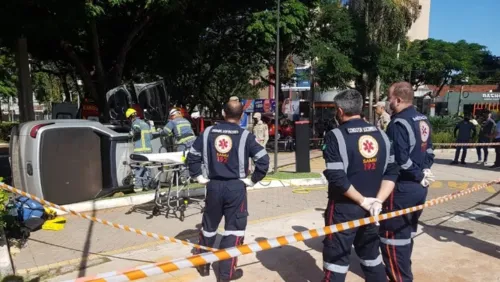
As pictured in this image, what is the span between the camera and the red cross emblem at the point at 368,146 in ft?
10.1

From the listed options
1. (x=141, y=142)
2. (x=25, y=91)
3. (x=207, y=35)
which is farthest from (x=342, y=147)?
(x=207, y=35)

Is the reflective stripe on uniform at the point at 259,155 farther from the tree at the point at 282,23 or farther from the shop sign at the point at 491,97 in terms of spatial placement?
the shop sign at the point at 491,97

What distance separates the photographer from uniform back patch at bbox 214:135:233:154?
12.5ft

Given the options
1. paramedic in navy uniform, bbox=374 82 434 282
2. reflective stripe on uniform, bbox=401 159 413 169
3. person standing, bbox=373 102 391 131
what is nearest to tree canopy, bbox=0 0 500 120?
person standing, bbox=373 102 391 131

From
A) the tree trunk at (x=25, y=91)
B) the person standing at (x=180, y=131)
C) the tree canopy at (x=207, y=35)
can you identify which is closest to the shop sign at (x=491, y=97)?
the tree canopy at (x=207, y=35)

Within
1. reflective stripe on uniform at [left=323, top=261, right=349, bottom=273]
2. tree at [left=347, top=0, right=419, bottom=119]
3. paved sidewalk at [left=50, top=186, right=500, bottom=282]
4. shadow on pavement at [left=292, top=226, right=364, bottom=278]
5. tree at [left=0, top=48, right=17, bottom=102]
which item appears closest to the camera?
reflective stripe on uniform at [left=323, top=261, right=349, bottom=273]

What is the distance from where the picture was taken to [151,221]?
6.18m

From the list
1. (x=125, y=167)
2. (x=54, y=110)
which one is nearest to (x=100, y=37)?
(x=54, y=110)

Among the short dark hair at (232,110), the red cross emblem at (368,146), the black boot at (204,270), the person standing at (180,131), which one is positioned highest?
the short dark hair at (232,110)

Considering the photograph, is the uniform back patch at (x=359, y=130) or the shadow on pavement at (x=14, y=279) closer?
the uniform back patch at (x=359, y=130)

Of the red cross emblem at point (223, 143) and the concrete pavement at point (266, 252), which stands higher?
the red cross emblem at point (223, 143)

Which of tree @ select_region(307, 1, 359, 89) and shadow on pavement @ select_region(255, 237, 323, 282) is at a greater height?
tree @ select_region(307, 1, 359, 89)

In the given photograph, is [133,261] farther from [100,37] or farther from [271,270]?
[100,37]

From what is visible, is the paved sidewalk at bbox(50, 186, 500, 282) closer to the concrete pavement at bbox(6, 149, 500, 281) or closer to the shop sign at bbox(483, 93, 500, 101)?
the concrete pavement at bbox(6, 149, 500, 281)
